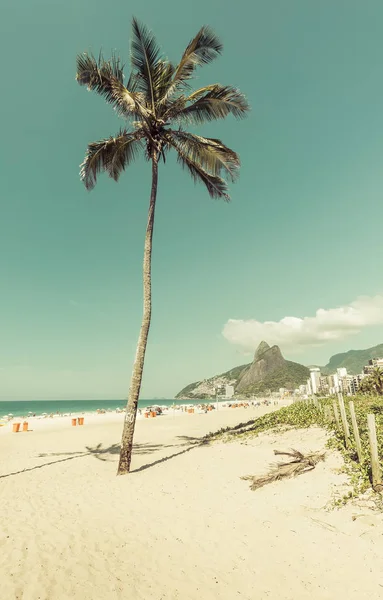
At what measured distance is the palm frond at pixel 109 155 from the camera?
35.5 feet

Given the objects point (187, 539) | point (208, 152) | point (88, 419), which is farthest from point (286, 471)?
point (88, 419)

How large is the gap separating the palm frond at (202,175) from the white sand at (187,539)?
10.7 m

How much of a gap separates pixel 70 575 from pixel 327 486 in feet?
17.6

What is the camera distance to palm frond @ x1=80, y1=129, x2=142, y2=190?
426 inches

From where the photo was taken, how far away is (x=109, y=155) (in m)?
11.3

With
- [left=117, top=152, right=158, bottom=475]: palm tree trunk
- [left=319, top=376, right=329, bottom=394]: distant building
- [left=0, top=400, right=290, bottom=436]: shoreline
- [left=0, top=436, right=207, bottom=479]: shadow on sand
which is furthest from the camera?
[left=319, top=376, right=329, bottom=394]: distant building

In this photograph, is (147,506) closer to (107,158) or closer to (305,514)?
(305,514)

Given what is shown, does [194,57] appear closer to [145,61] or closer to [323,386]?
[145,61]

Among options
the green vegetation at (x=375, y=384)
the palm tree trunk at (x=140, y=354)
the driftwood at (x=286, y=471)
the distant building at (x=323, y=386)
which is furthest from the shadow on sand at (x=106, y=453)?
the distant building at (x=323, y=386)

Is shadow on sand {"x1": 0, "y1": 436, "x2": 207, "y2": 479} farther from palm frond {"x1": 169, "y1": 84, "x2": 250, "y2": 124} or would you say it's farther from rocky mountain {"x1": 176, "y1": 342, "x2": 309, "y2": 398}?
rocky mountain {"x1": 176, "y1": 342, "x2": 309, "y2": 398}

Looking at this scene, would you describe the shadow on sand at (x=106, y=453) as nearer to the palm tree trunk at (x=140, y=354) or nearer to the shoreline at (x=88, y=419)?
the palm tree trunk at (x=140, y=354)

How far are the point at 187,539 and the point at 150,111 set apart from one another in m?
12.2

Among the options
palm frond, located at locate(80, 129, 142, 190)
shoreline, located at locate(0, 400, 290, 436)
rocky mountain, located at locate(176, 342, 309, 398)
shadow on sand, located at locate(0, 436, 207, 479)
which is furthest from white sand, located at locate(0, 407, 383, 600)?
rocky mountain, located at locate(176, 342, 309, 398)

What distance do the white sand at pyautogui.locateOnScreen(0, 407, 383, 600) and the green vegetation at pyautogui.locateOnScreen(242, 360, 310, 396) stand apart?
131 meters
